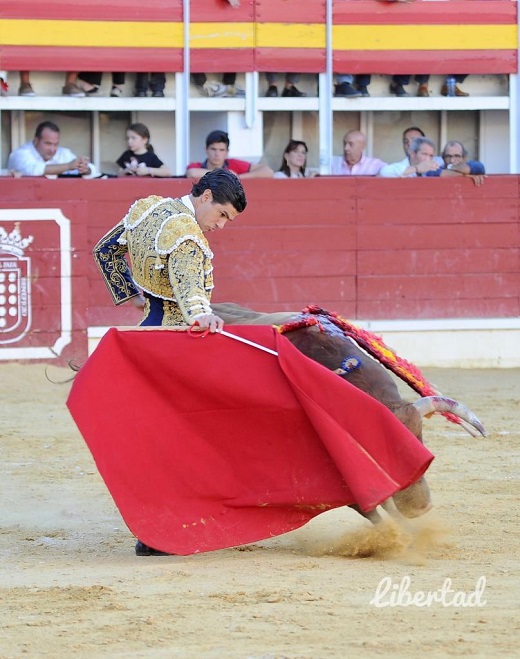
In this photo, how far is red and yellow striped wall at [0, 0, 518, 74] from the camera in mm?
7848

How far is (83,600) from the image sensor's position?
302cm

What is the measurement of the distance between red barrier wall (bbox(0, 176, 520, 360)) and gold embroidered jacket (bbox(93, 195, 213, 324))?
326cm

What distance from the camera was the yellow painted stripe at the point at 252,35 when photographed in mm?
7844

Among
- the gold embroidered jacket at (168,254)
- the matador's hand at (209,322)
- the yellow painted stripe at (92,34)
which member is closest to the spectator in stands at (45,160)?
the yellow painted stripe at (92,34)

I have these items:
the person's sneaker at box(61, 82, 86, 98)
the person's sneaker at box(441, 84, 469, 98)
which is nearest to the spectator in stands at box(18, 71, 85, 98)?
the person's sneaker at box(61, 82, 86, 98)

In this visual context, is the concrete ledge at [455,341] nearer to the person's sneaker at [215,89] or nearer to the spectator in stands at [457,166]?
the spectator in stands at [457,166]

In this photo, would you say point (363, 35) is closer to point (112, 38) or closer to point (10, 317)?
point (112, 38)

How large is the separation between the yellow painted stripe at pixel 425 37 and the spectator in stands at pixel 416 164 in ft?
2.89

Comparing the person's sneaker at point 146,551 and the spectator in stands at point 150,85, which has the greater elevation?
the spectator in stands at point 150,85

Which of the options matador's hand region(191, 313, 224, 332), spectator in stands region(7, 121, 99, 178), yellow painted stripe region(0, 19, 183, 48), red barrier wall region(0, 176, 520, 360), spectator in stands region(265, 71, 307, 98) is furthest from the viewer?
spectator in stands region(265, 71, 307, 98)

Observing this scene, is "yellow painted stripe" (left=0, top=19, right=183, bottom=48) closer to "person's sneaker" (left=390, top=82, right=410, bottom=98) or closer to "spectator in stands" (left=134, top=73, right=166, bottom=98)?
"spectator in stands" (left=134, top=73, right=166, bottom=98)

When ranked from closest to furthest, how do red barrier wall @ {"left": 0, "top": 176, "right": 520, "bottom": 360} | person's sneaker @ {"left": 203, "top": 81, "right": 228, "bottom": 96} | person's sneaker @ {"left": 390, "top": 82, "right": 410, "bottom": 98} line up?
red barrier wall @ {"left": 0, "top": 176, "right": 520, "bottom": 360}, person's sneaker @ {"left": 203, "top": 81, "right": 228, "bottom": 96}, person's sneaker @ {"left": 390, "top": 82, "right": 410, "bottom": 98}

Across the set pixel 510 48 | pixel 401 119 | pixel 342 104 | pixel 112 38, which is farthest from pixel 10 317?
pixel 510 48

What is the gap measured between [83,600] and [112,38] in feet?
18.0
